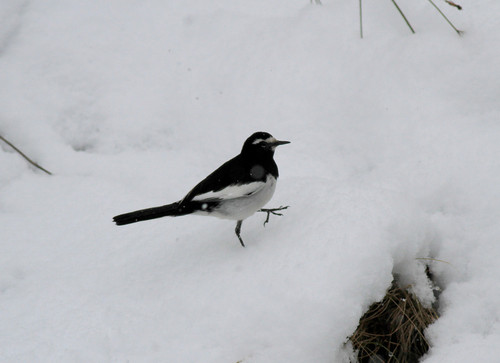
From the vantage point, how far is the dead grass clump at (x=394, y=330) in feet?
10.2

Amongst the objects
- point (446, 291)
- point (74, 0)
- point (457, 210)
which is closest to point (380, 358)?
point (446, 291)

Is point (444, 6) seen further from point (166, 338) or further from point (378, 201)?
point (166, 338)

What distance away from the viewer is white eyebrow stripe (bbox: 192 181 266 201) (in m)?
3.63

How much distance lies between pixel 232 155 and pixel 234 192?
1481mm

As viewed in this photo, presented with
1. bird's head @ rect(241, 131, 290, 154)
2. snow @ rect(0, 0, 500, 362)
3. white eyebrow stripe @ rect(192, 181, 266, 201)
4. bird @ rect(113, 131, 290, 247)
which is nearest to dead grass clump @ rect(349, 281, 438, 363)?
snow @ rect(0, 0, 500, 362)

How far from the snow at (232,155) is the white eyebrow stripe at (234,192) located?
1.18 feet

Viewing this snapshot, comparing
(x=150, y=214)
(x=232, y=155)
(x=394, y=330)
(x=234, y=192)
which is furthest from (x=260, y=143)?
(x=394, y=330)

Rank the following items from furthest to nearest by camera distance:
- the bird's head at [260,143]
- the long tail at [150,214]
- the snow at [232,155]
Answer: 1. the bird's head at [260,143]
2. the long tail at [150,214]
3. the snow at [232,155]

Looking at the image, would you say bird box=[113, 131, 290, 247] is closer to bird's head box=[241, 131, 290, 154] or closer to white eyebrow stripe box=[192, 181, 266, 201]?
white eyebrow stripe box=[192, 181, 266, 201]

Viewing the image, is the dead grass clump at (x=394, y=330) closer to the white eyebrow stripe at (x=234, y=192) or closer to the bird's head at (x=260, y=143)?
the white eyebrow stripe at (x=234, y=192)

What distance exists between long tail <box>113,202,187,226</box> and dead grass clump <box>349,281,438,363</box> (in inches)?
58.9

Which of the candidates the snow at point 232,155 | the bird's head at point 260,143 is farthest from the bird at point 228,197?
the snow at point 232,155

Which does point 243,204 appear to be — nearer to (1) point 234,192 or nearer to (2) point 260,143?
(1) point 234,192

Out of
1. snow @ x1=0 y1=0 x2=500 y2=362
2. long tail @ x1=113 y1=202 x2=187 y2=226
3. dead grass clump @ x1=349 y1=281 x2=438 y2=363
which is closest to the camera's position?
snow @ x1=0 y1=0 x2=500 y2=362
